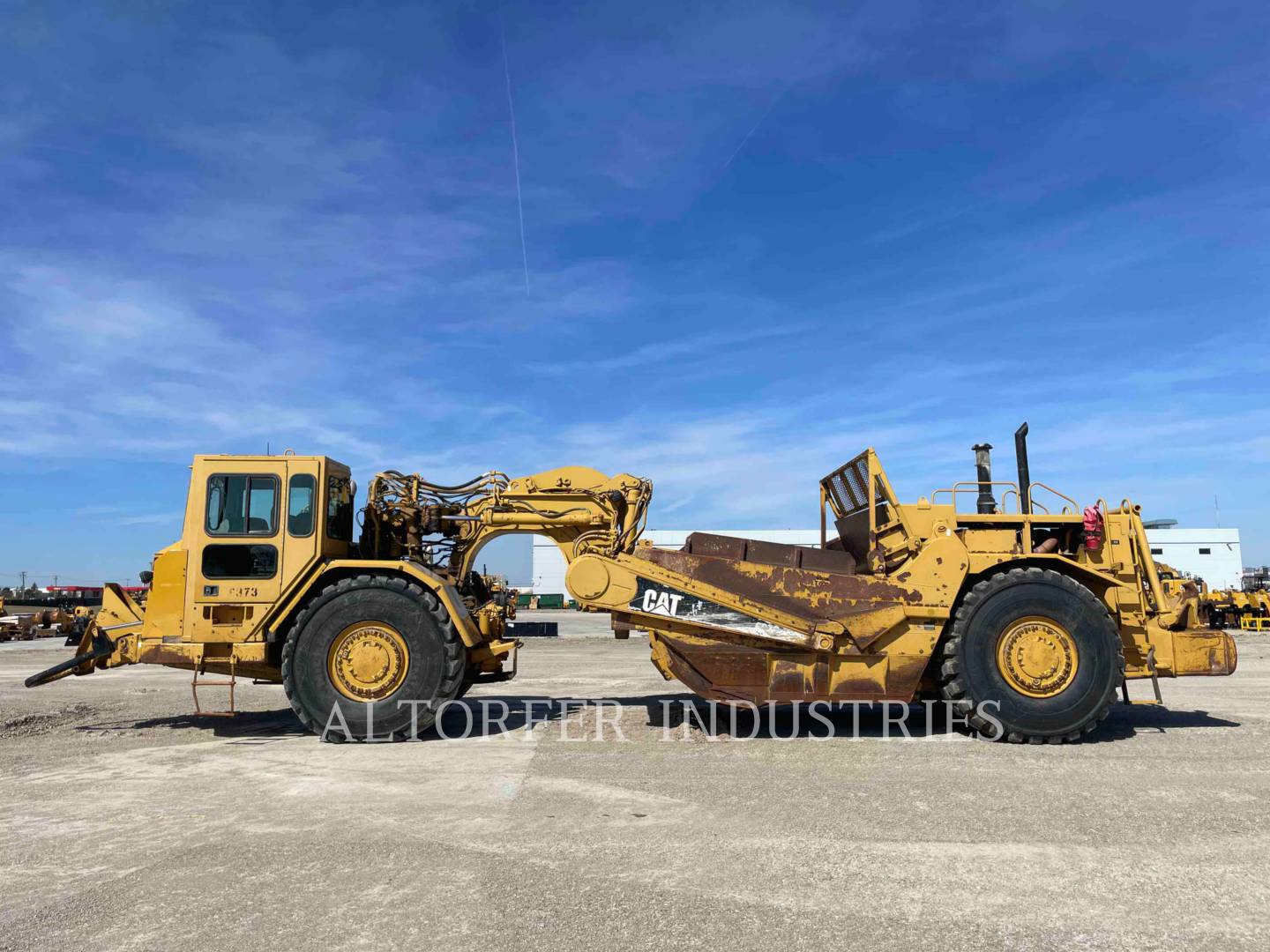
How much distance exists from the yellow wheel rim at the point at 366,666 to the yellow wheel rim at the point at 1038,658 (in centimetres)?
597

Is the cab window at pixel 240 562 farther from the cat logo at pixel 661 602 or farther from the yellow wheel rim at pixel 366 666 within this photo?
the cat logo at pixel 661 602

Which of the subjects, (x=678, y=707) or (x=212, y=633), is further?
(x=678, y=707)

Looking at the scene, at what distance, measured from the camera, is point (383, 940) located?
3838 mm

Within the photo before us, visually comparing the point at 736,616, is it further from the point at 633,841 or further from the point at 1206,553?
the point at 1206,553

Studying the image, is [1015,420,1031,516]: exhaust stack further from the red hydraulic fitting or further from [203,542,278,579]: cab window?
[203,542,278,579]: cab window

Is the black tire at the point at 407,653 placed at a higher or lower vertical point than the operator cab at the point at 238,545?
lower

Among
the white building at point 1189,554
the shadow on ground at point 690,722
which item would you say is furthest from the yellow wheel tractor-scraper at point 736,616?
the white building at point 1189,554

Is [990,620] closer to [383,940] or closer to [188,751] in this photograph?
[383,940]

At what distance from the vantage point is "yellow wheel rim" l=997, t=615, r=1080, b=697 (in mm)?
8297

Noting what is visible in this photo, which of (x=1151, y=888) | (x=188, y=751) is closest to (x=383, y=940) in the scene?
(x=1151, y=888)

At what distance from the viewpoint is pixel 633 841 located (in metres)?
5.27

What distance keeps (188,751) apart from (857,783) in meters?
6.28

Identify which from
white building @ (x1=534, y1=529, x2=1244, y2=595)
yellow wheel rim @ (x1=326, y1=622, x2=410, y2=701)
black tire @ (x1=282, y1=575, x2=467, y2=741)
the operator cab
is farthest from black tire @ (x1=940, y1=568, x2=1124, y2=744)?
white building @ (x1=534, y1=529, x2=1244, y2=595)

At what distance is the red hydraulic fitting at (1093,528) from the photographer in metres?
8.78
